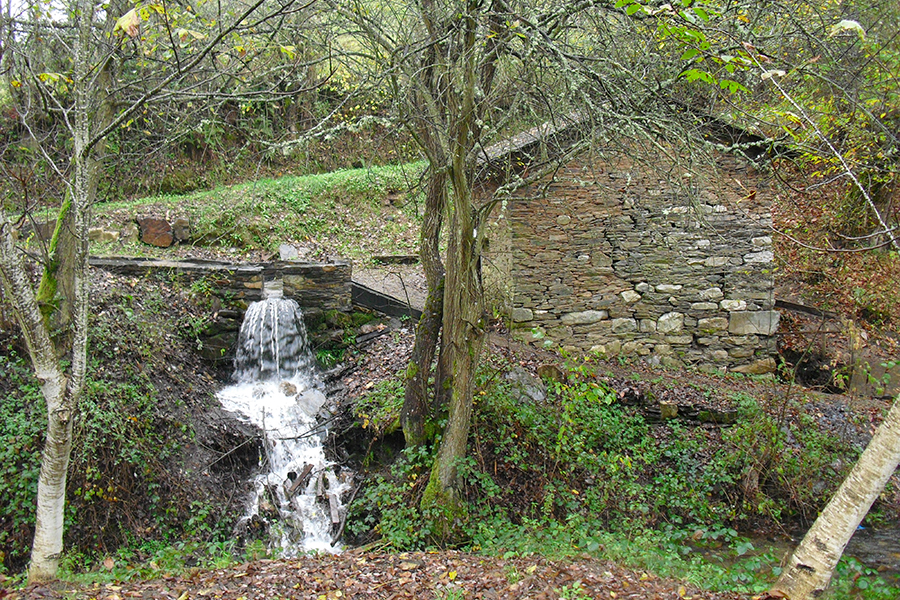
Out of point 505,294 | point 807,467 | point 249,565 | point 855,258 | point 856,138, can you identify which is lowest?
point 249,565

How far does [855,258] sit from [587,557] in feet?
26.6

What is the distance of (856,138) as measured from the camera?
26.2 feet

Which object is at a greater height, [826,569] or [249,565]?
[826,569]

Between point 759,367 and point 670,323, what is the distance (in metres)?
1.50

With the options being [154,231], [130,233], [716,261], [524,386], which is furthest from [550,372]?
[130,233]

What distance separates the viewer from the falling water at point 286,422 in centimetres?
589

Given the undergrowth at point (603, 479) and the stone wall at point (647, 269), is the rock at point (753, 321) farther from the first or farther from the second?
the undergrowth at point (603, 479)

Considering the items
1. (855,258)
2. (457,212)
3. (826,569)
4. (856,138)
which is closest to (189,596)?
(457,212)

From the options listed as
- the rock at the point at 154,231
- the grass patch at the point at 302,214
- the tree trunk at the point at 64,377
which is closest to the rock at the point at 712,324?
the grass patch at the point at 302,214

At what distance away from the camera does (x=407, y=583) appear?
3.98 meters

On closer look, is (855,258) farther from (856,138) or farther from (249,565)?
(249,565)

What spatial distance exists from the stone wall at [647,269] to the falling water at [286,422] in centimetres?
312

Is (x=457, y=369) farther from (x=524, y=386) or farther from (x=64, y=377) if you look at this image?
(x=64, y=377)

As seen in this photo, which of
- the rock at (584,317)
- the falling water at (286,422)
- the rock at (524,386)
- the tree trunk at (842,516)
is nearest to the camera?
the tree trunk at (842,516)
